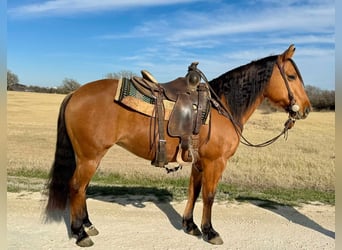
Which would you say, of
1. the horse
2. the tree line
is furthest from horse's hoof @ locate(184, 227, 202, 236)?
the tree line

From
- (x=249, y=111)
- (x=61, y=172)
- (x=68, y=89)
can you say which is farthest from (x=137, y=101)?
(x=68, y=89)

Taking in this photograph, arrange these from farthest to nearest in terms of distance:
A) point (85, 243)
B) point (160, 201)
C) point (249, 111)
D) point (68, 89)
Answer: point (68, 89)
point (160, 201)
point (249, 111)
point (85, 243)

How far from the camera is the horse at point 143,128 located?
4.23 metres

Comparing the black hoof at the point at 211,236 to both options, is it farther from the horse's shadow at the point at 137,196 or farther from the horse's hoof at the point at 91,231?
the horse's hoof at the point at 91,231

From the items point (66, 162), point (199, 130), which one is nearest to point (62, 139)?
point (66, 162)

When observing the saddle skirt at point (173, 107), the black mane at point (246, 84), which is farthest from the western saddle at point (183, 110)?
the black mane at point (246, 84)

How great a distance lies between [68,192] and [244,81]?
285 cm

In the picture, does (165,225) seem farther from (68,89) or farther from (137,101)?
(68,89)

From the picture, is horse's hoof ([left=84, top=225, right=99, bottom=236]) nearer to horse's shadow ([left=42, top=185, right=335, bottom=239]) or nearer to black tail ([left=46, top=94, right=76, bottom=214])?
horse's shadow ([left=42, top=185, right=335, bottom=239])

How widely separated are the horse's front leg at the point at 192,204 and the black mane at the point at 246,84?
984mm

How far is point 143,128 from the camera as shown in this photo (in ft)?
14.0

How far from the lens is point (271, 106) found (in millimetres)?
5059

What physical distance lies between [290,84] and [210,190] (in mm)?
1786

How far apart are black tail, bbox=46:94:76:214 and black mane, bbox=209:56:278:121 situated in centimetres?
221
